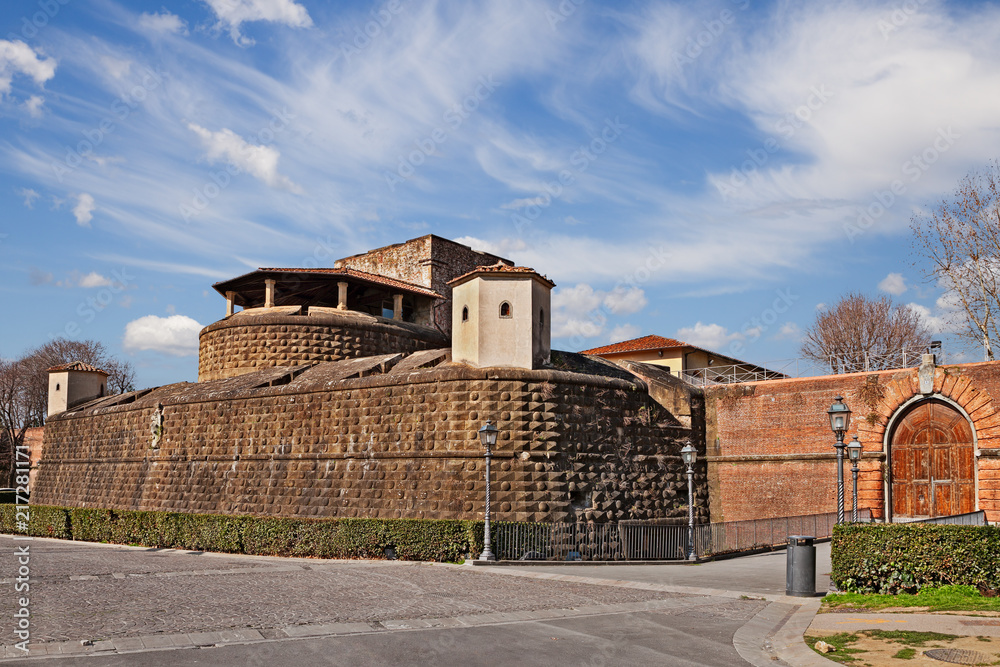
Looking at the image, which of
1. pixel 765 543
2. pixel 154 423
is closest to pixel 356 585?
pixel 765 543

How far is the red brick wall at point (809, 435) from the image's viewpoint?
790 inches

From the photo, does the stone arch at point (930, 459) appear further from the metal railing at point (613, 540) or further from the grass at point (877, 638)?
the grass at point (877, 638)

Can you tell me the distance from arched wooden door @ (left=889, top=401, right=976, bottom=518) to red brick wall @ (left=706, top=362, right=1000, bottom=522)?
0.35m

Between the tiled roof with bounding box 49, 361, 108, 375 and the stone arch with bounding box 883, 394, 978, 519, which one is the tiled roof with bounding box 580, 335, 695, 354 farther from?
the tiled roof with bounding box 49, 361, 108, 375

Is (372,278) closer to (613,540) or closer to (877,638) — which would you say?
(613,540)

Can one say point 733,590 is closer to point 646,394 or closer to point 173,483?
point 646,394

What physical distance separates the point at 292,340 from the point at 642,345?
14.0m

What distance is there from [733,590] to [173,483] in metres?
19.8

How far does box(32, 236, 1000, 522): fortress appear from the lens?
19.7 m

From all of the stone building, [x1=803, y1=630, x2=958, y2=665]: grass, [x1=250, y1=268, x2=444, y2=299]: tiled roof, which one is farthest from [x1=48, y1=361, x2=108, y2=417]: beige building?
[x1=803, y1=630, x2=958, y2=665]: grass

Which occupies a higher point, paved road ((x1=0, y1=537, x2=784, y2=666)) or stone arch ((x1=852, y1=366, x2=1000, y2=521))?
stone arch ((x1=852, y1=366, x2=1000, y2=521))

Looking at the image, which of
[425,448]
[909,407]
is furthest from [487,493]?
[909,407]

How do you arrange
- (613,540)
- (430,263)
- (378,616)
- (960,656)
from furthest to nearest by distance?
(430,263)
(613,540)
(378,616)
(960,656)

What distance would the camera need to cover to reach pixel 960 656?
7.12 meters
